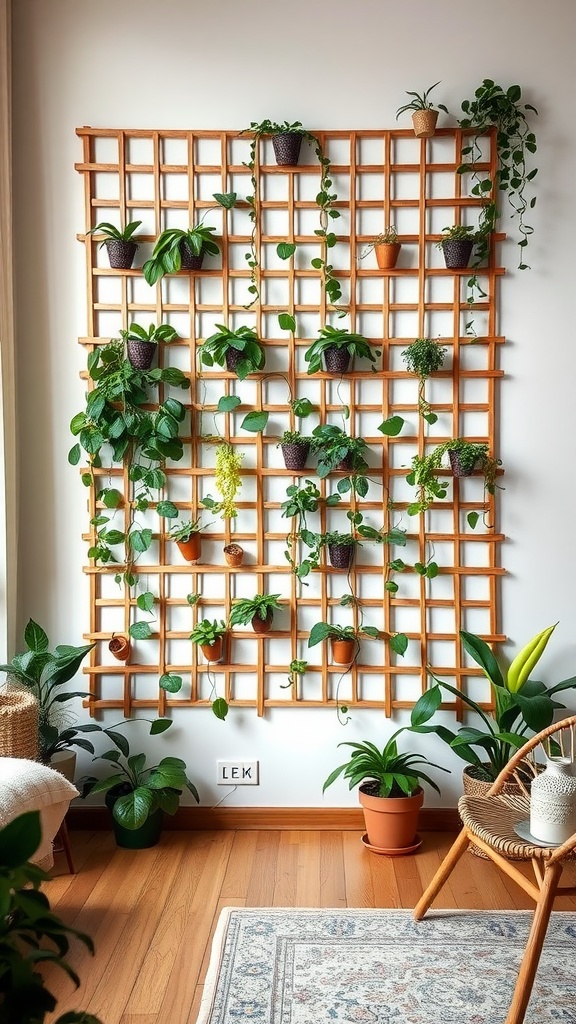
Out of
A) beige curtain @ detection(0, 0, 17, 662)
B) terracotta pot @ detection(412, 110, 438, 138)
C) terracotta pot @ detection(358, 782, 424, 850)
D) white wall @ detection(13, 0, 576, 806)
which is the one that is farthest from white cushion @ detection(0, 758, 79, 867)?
terracotta pot @ detection(412, 110, 438, 138)

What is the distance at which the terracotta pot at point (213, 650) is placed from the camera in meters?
3.20

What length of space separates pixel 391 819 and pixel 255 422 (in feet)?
4.60

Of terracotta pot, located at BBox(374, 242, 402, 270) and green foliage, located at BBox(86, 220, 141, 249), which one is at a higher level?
green foliage, located at BBox(86, 220, 141, 249)

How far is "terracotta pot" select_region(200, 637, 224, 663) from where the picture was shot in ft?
10.5

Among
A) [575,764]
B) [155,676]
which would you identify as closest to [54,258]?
[155,676]

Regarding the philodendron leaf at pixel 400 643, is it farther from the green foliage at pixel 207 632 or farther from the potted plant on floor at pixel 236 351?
the potted plant on floor at pixel 236 351

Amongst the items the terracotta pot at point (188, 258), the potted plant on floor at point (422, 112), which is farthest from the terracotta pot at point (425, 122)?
the terracotta pot at point (188, 258)

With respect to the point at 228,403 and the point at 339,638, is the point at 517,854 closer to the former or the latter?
the point at 339,638

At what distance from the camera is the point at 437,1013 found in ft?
7.11

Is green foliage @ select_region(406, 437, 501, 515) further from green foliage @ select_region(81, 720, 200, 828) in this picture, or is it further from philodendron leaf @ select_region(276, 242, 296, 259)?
green foliage @ select_region(81, 720, 200, 828)

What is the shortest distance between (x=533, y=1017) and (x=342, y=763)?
1.26m

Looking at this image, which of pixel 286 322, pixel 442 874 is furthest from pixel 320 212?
pixel 442 874

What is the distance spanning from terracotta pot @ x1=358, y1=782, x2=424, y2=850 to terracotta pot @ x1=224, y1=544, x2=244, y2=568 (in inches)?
35.4

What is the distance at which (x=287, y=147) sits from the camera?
310 cm
